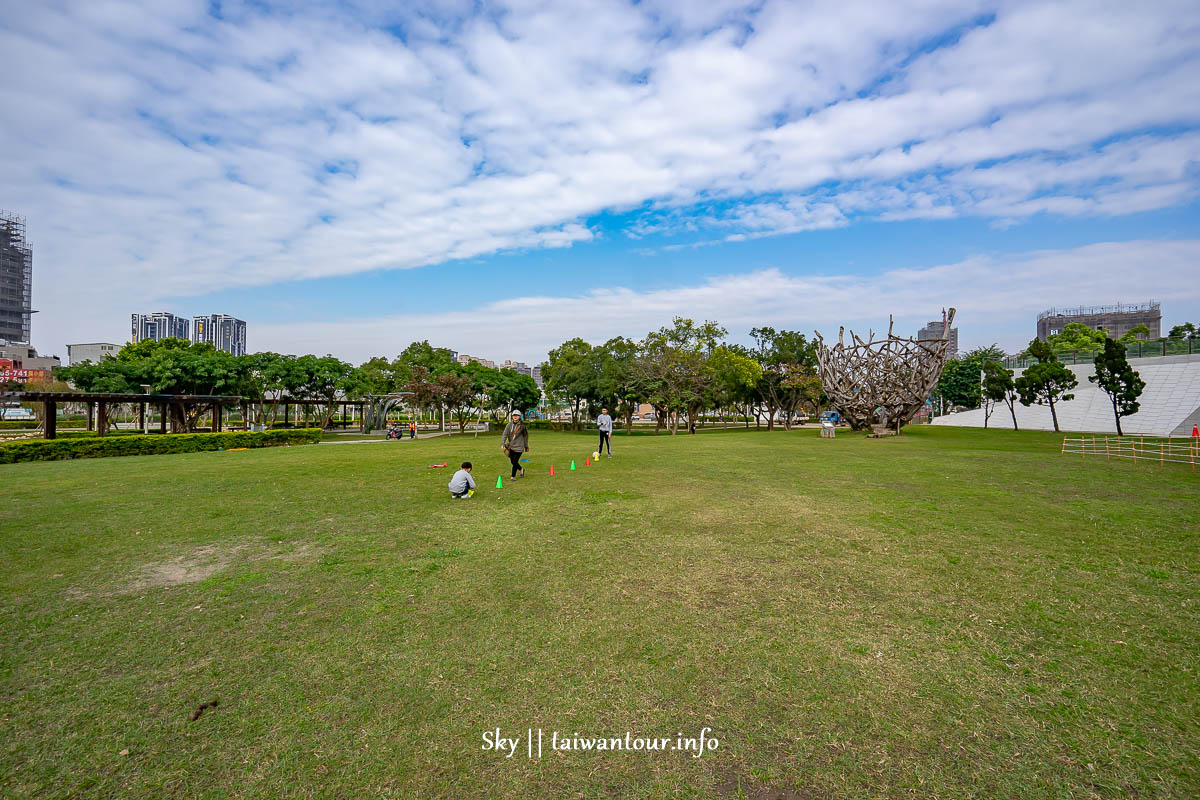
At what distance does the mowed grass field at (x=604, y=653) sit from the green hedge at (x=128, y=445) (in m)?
15.4

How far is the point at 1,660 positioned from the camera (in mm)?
4363

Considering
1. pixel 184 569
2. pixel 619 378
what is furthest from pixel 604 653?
pixel 619 378

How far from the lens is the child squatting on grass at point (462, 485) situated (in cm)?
1155

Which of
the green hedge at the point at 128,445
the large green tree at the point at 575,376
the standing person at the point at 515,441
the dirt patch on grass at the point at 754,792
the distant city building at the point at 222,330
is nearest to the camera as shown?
the dirt patch on grass at the point at 754,792

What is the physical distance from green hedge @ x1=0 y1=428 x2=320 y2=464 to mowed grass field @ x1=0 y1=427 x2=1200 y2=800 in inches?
606

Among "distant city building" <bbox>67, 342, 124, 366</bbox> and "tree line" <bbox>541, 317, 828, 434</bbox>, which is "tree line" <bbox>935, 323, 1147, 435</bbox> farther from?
"distant city building" <bbox>67, 342, 124, 366</bbox>

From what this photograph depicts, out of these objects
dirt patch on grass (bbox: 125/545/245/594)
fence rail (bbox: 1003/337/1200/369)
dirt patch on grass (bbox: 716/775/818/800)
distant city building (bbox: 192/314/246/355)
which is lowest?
dirt patch on grass (bbox: 716/775/818/800)

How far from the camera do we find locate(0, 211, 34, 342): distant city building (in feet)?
373

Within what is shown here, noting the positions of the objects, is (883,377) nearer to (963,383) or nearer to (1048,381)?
(1048,381)

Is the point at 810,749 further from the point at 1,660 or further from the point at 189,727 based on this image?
the point at 1,660

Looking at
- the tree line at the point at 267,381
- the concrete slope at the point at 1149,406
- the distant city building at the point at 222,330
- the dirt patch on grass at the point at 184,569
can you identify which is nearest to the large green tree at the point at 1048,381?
the concrete slope at the point at 1149,406

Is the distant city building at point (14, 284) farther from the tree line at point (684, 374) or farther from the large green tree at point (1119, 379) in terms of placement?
the large green tree at point (1119, 379)

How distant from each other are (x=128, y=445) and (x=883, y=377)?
4224 cm

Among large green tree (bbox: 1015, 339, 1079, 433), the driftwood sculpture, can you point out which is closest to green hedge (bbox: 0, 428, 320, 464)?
the driftwood sculpture
